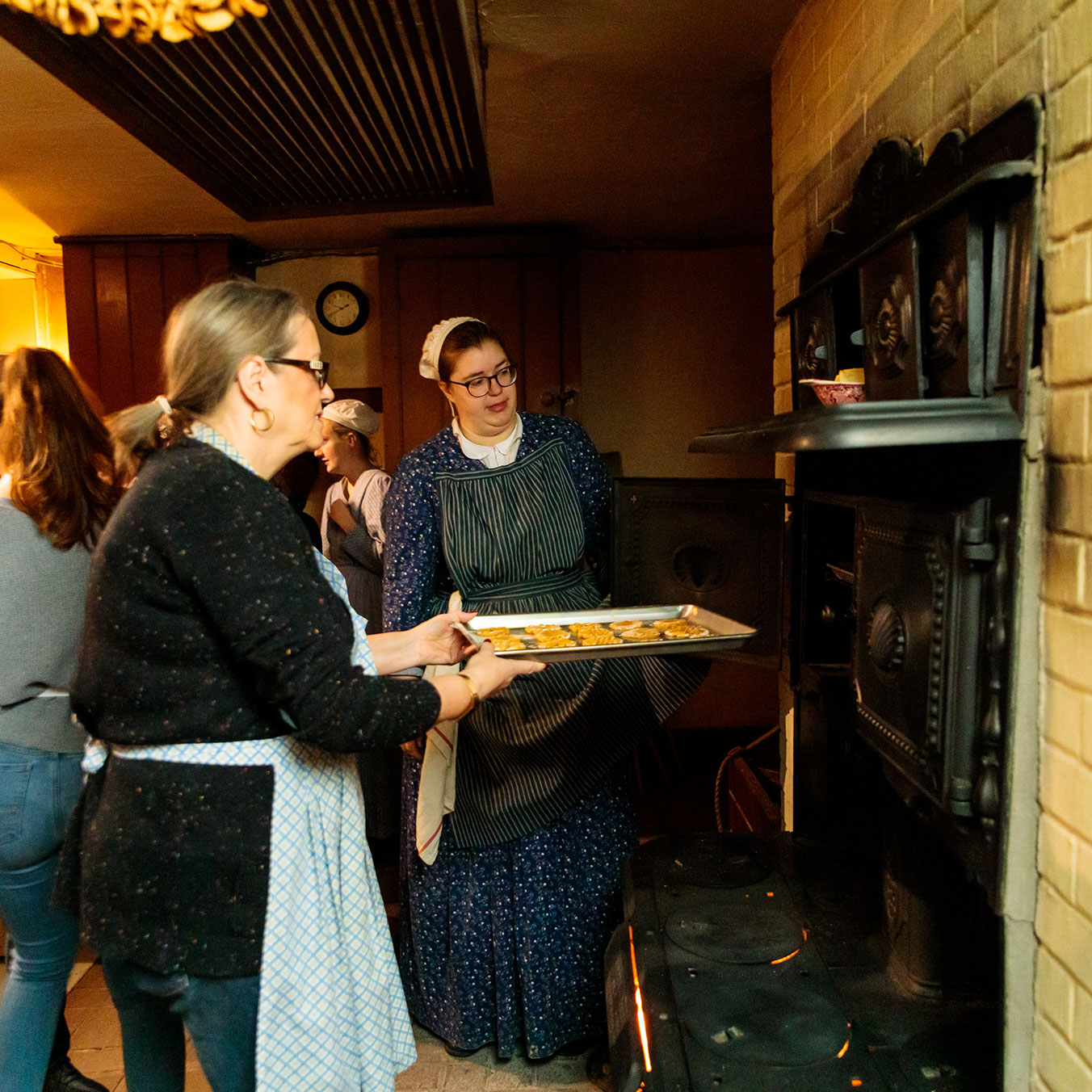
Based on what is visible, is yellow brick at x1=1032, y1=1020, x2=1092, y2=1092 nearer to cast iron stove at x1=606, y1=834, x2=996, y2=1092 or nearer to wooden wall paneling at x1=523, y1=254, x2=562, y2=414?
cast iron stove at x1=606, y1=834, x2=996, y2=1092

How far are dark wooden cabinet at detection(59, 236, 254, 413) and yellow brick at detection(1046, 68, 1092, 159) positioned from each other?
384cm

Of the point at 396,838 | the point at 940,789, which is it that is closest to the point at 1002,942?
the point at 940,789

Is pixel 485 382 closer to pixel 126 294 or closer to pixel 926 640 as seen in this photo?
pixel 926 640

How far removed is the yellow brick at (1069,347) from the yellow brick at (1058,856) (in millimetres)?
554

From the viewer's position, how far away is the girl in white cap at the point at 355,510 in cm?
335

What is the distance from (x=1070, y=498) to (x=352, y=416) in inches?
111

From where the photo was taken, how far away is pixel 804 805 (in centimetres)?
224

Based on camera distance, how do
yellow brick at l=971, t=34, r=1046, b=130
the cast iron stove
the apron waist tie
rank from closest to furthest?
yellow brick at l=971, t=34, r=1046, b=130
the cast iron stove
the apron waist tie

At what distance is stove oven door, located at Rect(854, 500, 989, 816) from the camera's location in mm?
1262

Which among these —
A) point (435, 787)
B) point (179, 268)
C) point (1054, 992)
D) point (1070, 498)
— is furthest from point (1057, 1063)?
point (179, 268)

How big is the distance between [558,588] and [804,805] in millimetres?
795

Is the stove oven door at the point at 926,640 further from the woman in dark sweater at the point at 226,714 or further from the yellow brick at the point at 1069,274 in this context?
the woman in dark sweater at the point at 226,714

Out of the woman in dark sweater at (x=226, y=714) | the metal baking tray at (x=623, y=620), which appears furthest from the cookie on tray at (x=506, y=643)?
the woman in dark sweater at (x=226, y=714)

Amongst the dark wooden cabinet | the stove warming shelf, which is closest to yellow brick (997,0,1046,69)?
the stove warming shelf
